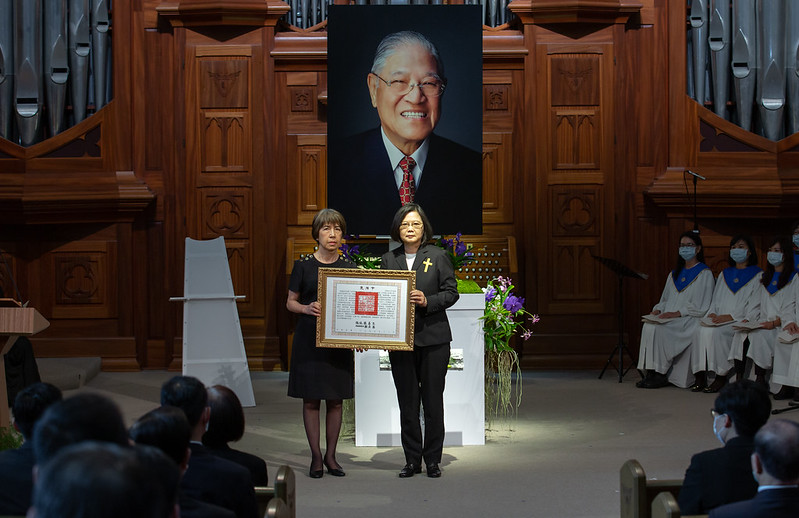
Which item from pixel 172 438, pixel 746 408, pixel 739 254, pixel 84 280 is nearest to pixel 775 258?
pixel 739 254

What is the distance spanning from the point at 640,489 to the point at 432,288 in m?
2.64

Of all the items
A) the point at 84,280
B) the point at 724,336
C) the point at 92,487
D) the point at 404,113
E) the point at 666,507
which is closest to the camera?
the point at 92,487

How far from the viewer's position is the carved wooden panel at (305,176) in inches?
409

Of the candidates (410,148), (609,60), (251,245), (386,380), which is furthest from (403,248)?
(609,60)

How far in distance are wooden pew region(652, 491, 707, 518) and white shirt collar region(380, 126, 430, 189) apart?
5.56 m

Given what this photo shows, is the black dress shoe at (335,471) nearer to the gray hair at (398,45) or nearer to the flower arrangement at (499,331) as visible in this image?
the flower arrangement at (499,331)

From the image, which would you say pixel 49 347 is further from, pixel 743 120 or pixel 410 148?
pixel 743 120

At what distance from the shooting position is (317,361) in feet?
18.9

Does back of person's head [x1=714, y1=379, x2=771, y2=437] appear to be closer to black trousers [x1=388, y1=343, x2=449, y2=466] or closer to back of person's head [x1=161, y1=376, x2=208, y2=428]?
back of person's head [x1=161, y1=376, x2=208, y2=428]

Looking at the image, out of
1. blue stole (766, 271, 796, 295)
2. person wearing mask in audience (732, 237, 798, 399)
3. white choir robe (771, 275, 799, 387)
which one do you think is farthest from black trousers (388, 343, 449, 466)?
blue stole (766, 271, 796, 295)

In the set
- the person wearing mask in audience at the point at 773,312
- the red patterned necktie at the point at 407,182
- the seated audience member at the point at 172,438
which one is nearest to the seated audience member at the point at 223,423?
the seated audience member at the point at 172,438

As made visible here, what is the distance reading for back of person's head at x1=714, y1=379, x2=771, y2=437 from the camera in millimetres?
3238

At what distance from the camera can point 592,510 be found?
4941 mm

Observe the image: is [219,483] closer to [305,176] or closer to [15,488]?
[15,488]
